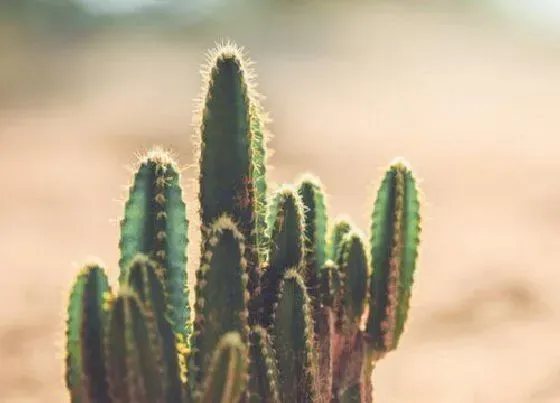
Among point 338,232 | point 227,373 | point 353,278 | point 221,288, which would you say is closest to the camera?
point 227,373

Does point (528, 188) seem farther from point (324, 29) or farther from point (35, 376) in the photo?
point (324, 29)

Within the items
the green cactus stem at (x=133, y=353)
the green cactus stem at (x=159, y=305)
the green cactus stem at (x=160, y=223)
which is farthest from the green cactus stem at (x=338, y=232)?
the green cactus stem at (x=133, y=353)

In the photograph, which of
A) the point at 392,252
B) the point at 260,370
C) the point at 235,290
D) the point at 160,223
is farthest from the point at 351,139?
the point at 235,290

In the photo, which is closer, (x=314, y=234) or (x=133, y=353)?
(x=133, y=353)

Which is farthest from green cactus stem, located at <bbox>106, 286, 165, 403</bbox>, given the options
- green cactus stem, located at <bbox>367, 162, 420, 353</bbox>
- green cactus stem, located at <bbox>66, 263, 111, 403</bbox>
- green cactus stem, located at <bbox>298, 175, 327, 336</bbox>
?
green cactus stem, located at <bbox>367, 162, 420, 353</bbox>

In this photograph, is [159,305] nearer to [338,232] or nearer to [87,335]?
[87,335]

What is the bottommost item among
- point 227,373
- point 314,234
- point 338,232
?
point 227,373

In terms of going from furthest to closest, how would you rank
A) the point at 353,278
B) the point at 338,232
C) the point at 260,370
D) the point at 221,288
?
the point at 338,232, the point at 353,278, the point at 260,370, the point at 221,288
